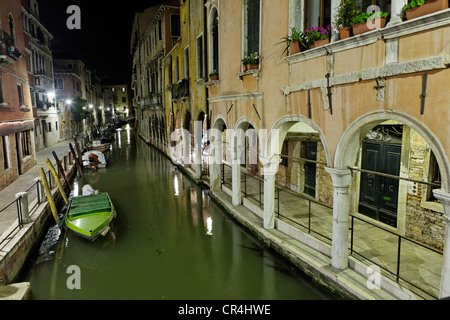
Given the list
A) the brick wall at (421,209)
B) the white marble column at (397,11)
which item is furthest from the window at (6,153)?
the brick wall at (421,209)

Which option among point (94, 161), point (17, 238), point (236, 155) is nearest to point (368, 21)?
point (236, 155)

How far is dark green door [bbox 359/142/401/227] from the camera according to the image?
24.1ft

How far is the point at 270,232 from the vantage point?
7953 mm

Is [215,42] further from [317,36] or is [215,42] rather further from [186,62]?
[317,36]

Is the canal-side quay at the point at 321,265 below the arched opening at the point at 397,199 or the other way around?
below

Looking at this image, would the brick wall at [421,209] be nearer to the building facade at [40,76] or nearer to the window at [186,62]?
the window at [186,62]

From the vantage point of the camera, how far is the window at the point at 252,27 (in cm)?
855

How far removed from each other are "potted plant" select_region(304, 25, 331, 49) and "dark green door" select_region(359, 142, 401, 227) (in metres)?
3.26

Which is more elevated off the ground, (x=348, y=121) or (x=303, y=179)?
(x=348, y=121)

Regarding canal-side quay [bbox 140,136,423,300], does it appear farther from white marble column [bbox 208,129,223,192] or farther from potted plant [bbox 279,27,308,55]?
potted plant [bbox 279,27,308,55]

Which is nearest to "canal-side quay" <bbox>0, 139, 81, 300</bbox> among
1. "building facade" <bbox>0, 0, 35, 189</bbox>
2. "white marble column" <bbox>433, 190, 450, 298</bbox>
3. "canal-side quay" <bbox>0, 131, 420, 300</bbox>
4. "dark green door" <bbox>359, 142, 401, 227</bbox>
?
"canal-side quay" <bbox>0, 131, 420, 300</bbox>

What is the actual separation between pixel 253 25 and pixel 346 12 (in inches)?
161

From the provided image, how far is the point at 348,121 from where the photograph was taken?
17.5ft

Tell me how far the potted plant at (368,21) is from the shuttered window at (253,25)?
397cm
